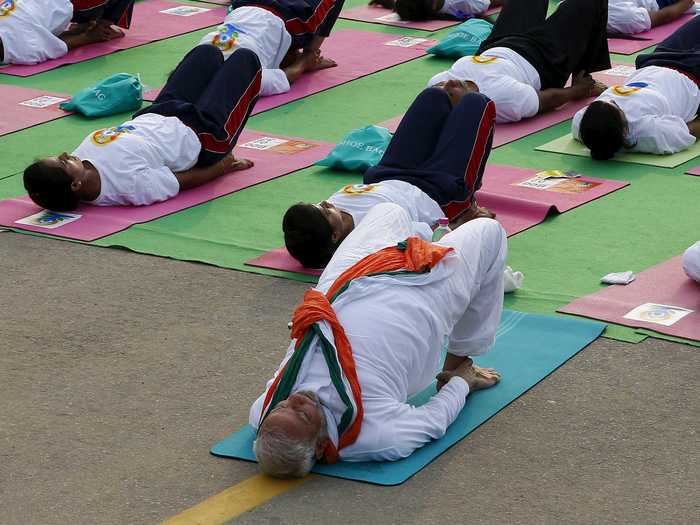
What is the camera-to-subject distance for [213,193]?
747 cm

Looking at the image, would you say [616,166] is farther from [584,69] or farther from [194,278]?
[194,278]

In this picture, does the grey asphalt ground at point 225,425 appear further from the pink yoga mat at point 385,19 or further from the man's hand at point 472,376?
the pink yoga mat at point 385,19

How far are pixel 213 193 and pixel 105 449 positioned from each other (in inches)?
116

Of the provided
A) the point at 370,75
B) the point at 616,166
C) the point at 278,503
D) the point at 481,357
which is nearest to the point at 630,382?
the point at 481,357


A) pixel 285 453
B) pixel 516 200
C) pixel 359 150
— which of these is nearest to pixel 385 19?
pixel 359 150

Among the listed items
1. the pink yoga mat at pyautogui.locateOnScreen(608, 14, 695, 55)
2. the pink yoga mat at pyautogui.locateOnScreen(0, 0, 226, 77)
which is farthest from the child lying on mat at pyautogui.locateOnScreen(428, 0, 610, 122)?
the pink yoga mat at pyautogui.locateOnScreen(0, 0, 226, 77)

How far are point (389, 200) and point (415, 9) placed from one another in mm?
4921

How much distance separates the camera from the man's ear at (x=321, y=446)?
4.44m

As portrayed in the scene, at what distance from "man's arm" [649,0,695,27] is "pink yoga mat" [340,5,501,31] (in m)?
1.31

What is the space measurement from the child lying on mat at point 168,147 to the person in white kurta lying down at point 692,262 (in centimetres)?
287

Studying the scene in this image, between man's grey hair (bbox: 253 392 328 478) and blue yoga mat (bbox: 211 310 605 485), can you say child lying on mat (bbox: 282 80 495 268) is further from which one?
man's grey hair (bbox: 253 392 328 478)

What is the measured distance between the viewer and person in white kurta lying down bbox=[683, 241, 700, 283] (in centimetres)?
583

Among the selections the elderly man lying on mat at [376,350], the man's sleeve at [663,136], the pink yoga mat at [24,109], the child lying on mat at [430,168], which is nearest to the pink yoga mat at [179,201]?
the child lying on mat at [430,168]

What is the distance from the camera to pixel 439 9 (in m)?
10.9
